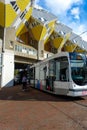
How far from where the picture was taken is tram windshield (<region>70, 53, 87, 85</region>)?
16922 mm

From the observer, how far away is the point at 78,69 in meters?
17.1

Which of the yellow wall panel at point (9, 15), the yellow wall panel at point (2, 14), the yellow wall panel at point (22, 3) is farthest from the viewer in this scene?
the yellow wall panel at point (22, 3)

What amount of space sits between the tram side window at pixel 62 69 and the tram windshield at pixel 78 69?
18.1 inches

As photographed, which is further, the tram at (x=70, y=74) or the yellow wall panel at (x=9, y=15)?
the yellow wall panel at (x=9, y=15)

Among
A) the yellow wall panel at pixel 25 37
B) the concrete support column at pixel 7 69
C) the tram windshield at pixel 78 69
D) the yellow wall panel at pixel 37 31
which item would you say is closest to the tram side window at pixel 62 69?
the tram windshield at pixel 78 69

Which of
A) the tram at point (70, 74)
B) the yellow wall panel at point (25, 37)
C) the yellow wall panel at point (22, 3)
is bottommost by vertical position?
the tram at point (70, 74)

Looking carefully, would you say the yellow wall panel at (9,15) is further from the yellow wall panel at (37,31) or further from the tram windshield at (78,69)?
the tram windshield at (78,69)

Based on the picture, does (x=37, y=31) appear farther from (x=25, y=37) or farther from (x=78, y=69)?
(x=78, y=69)

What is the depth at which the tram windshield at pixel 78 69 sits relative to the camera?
1692 centimetres

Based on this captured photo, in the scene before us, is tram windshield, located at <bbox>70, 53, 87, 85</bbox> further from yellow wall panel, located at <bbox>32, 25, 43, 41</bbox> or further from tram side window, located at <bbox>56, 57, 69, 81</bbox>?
yellow wall panel, located at <bbox>32, 25, 43, 41</bbox>

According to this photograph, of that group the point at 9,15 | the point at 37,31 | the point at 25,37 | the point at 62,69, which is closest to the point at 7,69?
the point at 9,15
